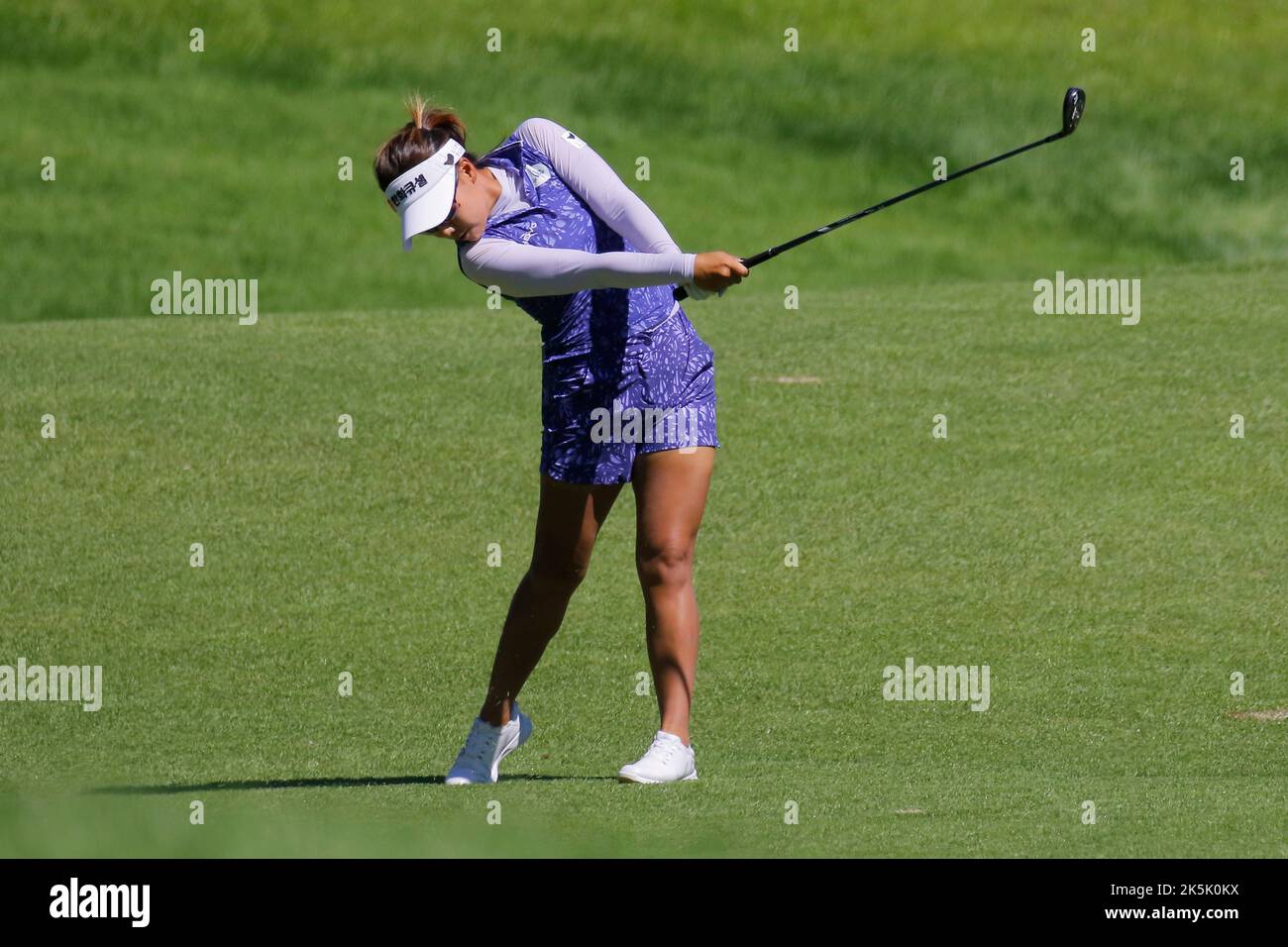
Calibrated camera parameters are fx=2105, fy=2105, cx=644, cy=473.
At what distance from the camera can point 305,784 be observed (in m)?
5.88

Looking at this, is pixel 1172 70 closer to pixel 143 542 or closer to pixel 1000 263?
pixel 1000 263

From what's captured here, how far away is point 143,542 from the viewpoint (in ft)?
32.5

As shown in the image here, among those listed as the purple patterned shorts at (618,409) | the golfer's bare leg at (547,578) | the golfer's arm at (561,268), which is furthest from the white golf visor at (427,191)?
the golfer's bare leg at (547,578)

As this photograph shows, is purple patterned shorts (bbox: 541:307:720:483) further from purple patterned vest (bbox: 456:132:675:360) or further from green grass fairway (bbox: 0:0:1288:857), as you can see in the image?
green grass fairway (bbox: 0:0:1288:857)

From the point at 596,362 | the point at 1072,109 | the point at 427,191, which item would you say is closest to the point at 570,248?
the point at 596,362

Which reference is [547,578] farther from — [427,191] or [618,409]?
[427,191]

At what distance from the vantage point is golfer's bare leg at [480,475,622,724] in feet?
18.5

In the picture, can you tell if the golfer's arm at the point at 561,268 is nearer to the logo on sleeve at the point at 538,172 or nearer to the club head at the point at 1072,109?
the logo on sleeve at the point at 538,172

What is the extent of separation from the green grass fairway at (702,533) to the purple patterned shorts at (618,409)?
87cm

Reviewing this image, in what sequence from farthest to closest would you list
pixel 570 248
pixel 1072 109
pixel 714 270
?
pixel 1072 109, pixel 570 248, pixel 714 270

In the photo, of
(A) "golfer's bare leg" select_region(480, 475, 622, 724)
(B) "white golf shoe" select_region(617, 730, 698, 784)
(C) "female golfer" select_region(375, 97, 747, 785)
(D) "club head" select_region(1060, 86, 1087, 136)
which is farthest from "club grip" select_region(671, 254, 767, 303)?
(B) "white golf shoe" select_region(617, 730, 698, 784)

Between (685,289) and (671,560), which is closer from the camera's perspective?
(685,289)

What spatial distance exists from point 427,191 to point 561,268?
1.39 ft

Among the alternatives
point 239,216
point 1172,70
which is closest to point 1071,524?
point 239,216
